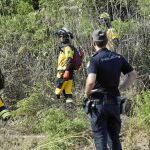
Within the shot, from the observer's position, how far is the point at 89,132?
642cm

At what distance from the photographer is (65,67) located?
25.8 feet

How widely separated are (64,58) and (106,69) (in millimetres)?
3061

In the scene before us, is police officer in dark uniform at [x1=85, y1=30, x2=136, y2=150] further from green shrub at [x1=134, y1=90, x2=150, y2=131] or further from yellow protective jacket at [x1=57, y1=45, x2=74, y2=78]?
yellow protective jacket at [x1=57, y1=45, x2=74, y2=78]

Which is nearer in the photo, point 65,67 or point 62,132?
point 62,132

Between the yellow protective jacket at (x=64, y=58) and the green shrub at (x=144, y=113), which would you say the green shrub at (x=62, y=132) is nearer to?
A: the green shrub at (x=144, y=113)

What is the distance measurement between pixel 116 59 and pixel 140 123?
5.00 feet

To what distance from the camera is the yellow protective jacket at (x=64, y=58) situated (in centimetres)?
778

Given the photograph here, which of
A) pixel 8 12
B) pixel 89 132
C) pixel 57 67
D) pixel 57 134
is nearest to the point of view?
pixel 57 134

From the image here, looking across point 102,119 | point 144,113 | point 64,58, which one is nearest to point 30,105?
point 64,58

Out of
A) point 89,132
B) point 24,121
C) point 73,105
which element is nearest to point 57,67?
point 73,105

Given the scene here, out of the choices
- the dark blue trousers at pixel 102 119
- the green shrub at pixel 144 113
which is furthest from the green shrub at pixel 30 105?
the dark blue trousers at pixel 102 119

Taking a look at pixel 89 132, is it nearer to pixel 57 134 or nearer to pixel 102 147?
pixel 57 134

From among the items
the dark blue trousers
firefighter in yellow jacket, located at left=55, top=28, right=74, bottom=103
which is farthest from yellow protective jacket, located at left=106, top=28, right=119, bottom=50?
the dark blue trousers

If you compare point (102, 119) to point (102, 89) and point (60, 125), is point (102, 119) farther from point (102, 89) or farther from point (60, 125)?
point (60, 125)
